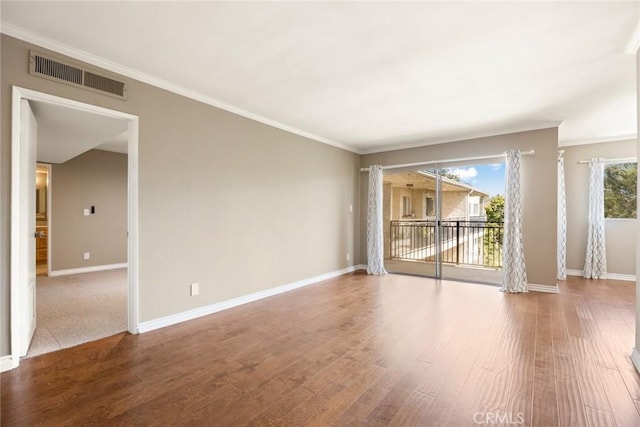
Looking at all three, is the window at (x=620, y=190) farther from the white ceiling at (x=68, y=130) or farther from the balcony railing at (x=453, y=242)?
the white ceiling at (x=68, y=130)

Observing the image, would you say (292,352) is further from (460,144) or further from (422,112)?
(460,144)

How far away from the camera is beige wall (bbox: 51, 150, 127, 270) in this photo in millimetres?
5781

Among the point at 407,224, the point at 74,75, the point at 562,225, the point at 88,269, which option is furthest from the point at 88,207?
the point at 562,225

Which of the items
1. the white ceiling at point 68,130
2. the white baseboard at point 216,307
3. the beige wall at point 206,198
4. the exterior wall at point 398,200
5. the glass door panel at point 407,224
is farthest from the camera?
the exterior wall at point 398,200

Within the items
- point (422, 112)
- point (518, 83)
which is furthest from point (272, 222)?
point (518, 83)

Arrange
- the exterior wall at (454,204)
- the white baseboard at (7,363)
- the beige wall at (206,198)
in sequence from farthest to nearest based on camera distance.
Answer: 1. the exterior wall at (454,204)
2. the beige wall at (206,198)
3. the white baseboard at (7,363)

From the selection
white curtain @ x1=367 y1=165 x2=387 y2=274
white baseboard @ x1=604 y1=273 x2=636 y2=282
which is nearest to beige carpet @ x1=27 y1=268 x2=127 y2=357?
white curtain @ x1=367 y1=165 x2=387 y2=274

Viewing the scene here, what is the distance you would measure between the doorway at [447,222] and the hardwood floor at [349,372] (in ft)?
6.98

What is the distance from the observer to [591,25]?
2137 mm

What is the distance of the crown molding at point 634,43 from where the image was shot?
221cm

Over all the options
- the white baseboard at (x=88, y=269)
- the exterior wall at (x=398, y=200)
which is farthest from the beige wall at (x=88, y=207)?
the exterior wall at (x=398, y=200)

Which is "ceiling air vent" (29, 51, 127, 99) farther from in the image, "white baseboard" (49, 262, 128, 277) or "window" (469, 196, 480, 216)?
"window" (469, 196, 480, 216)

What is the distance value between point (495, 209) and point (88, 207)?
812 cm

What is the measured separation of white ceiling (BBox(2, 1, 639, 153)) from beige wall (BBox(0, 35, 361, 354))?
0.31 metres
